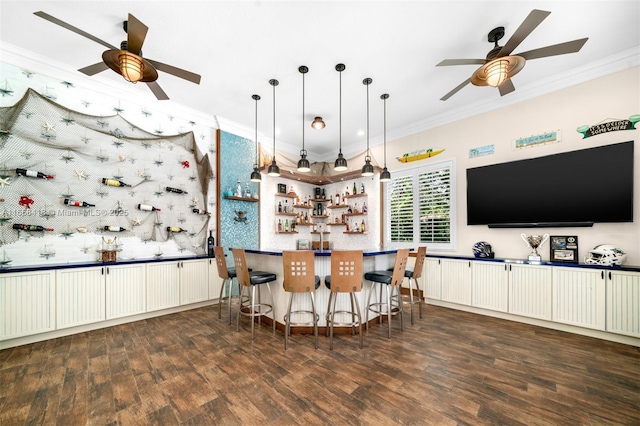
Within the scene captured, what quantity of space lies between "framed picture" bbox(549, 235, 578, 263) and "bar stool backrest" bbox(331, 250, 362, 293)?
286 cm

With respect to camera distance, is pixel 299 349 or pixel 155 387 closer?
pixel 155 387

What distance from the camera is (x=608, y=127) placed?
3215 millimetres

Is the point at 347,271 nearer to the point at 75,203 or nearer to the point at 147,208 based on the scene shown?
the point at 147,208

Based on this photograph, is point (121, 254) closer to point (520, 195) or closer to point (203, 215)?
point (203, 215)

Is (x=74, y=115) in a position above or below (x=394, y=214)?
above

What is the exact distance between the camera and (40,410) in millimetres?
1854

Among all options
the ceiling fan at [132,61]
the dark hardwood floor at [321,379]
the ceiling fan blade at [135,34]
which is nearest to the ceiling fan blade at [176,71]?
the ceiling fan at [132,61]

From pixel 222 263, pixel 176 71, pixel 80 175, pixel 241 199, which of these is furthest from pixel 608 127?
pixel 80 175

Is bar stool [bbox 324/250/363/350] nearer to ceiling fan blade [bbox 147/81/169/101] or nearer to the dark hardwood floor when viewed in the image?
the dark hardwood floor

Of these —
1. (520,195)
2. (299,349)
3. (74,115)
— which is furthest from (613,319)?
(74,115)

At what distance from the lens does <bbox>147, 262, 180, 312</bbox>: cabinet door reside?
12.4 feet

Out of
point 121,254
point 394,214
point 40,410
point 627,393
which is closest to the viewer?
point 40,410

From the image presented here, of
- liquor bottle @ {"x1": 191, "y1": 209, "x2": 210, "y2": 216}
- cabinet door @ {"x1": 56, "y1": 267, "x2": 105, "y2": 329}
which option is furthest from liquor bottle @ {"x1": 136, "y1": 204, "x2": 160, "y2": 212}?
cabinet door @ {"x1": 56, "y1": 267, "x2": 105, "y2": 329}

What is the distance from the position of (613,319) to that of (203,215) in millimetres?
5957
